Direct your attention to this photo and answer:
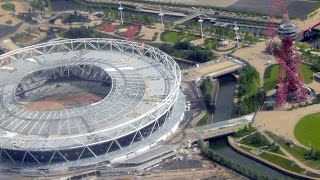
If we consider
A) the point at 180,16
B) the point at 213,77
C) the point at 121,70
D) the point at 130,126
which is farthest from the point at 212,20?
the point at 130,126

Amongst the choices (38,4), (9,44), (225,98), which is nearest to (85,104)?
(225,98)

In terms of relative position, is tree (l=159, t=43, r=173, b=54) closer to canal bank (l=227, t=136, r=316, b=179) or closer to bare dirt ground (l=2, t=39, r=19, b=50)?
bare dirt ground (l=2, t=39, r=19, b=50)

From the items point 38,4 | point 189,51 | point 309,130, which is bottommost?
point 309,130

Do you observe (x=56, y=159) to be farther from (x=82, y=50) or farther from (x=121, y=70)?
(x=82, y=50)

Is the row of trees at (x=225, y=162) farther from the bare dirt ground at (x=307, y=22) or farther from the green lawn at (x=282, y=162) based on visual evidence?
the bare dirt ground at (x=307, y=22)

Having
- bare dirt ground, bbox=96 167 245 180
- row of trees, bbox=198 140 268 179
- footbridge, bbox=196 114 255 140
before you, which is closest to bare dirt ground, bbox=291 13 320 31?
footbridge, bbox=196 114 255 140

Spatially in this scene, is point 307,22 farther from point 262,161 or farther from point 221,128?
point 262,161
